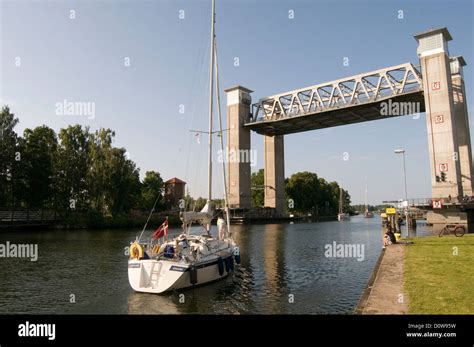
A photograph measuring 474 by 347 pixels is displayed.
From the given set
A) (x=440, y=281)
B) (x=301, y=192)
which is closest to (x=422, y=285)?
(x=440, y=281)

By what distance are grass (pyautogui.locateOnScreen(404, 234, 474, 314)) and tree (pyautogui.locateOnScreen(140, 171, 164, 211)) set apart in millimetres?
91493

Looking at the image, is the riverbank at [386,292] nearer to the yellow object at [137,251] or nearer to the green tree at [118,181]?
the yellow object at [137,251]

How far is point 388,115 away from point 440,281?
79.1 meters

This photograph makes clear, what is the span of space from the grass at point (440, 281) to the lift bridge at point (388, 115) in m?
38.7

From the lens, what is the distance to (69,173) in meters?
76.9

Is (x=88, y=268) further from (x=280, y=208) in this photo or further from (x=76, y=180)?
(x=280, y=208)

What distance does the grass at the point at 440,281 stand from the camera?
451 inches

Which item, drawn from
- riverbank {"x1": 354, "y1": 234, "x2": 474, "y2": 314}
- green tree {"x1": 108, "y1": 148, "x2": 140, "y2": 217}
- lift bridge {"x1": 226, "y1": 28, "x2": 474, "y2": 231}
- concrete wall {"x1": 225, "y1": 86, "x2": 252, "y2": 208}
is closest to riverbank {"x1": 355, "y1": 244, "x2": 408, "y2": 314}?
riverbank {"x1": 354, "y1": 234, "x2": 474, "y2": 314}

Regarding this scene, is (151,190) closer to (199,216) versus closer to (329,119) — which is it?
(329,119)

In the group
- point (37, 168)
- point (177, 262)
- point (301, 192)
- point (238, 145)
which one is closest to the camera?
point (177, 262)

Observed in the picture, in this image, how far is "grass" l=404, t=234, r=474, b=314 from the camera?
1146 cm

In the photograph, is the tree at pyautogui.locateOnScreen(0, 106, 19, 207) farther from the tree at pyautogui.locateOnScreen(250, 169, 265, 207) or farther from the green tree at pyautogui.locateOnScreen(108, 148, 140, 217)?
the tree at pyautogui.locateOnScreen(250, 169, 265, 207)

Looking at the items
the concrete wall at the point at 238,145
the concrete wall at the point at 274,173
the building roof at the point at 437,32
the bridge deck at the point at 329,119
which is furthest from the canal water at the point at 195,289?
the concrete wall at the point at 274,173
